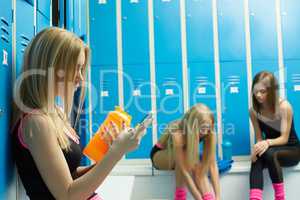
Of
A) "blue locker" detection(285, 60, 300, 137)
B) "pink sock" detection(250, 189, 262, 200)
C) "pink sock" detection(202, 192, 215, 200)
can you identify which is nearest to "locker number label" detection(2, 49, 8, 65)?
"pink sock" detection(202, 192, 215, 200)

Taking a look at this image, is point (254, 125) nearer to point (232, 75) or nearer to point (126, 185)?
point (232, 75)

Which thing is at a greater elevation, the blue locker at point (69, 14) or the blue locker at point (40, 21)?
the blue locker at point (69, 14)

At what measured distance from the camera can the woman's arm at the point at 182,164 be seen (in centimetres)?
253

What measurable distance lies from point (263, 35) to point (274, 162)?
1177mm

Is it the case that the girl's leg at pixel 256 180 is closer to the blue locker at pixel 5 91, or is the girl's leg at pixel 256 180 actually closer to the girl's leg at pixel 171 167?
the girl's leg at pixel 171 167

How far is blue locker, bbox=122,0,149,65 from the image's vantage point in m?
3.18

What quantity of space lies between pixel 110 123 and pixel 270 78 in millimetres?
1829

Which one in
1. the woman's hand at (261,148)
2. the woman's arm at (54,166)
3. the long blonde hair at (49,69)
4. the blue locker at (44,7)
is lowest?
the woman's hand at (261,148)

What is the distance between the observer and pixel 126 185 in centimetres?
282

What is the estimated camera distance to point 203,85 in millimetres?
3146

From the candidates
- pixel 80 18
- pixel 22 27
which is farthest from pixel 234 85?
pixel 22 27

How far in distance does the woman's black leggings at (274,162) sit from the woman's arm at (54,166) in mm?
1887

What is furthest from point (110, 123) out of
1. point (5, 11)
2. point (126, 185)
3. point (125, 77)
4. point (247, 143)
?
point (247, 143)

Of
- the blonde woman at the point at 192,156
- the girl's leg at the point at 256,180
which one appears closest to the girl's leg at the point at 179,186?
the blonde woman at the point at 192,156
